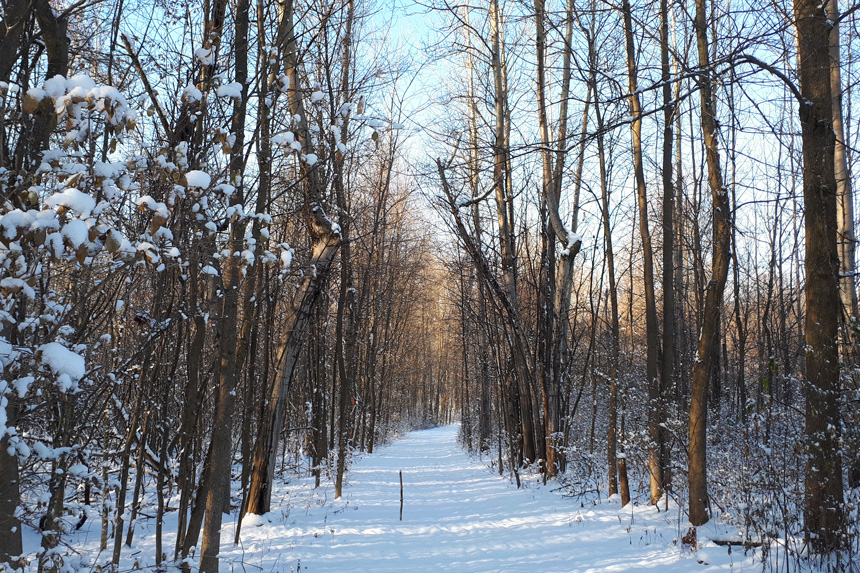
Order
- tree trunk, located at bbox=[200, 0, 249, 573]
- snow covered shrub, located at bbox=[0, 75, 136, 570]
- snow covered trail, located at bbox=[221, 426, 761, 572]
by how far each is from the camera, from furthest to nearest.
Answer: snow covered trail, located at bbox=[221, 426, 761, 572], tree trunk, located at bbox=[200, 0, 249, 573], snow covered shrub, located at bbox=[0, 75, 136, 570]

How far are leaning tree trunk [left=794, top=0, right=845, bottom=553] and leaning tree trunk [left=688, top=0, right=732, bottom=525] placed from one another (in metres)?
0.78

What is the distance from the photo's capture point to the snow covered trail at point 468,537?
575 centimetres

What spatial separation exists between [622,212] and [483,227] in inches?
193

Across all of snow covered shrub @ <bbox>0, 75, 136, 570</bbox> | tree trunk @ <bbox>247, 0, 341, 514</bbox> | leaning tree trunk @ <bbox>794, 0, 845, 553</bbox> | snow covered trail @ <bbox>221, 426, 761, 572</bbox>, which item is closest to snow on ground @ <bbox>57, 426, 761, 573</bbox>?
snow covered trail @ <bbox>221, 426, 761, 572</bbox>

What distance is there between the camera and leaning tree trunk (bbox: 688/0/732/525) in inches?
228

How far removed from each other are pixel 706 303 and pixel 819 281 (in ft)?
3.66

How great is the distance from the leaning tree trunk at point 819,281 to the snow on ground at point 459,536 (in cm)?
90

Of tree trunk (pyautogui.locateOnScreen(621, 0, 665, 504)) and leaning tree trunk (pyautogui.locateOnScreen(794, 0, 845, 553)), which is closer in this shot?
leaning tree trunk (pyautogui.locateOnScreen(794, 0, 845, 553))

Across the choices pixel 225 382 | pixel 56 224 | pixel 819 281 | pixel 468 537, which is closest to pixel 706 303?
pixel 819 281

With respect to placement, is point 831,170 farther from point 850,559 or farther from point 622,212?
point 622,212

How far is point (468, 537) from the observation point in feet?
23.7

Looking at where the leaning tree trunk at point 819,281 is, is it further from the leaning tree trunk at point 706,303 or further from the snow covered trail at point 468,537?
the snow covered trail at point 468,537

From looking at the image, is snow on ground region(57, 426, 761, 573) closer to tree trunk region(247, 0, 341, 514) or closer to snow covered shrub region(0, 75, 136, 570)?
tree trunk region(247, 0, 341, 514)

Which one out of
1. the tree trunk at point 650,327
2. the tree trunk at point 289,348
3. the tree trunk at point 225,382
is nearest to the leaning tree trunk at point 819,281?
the tree trunk at point 650,327
